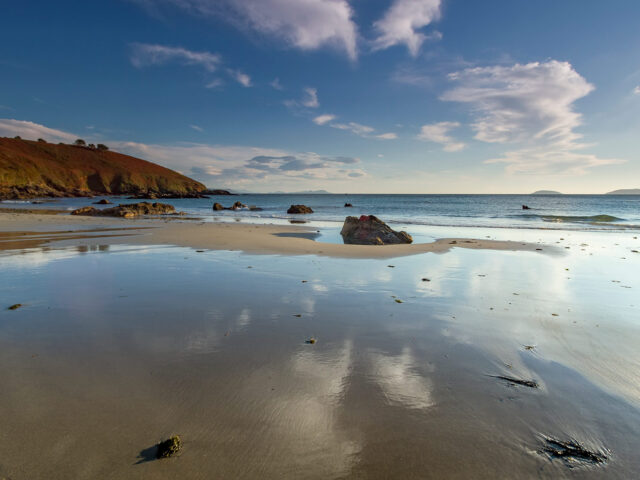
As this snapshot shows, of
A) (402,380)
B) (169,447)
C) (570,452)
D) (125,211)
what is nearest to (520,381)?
(570,452)

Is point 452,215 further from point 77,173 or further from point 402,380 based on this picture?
point 77,173

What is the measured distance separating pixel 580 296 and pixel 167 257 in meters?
9.09

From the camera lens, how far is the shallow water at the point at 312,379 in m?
1.95

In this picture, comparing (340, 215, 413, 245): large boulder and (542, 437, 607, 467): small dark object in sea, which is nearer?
(542, 437, 607, 467): small dark object in sea

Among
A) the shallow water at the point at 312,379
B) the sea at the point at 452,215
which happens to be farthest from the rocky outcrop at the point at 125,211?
the shallow water at the point at 312,379

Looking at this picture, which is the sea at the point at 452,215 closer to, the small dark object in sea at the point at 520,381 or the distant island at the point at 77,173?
the small dark object in sea at the point at 520,381

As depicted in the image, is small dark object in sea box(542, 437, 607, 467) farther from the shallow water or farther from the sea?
the sea

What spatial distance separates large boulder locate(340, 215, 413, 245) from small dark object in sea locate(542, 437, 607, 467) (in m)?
9.98

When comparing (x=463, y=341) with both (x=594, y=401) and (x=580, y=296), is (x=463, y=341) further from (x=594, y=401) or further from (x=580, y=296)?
(x=580, y=296)

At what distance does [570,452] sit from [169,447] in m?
2.57

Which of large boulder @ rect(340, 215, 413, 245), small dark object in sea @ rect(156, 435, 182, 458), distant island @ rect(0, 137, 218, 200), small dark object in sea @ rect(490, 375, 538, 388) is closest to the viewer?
small dark object in sea @ rect(156, 435, 182, 458)

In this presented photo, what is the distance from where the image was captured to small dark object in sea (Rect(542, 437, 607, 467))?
199 cm

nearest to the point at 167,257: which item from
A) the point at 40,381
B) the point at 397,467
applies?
the point at 40,381

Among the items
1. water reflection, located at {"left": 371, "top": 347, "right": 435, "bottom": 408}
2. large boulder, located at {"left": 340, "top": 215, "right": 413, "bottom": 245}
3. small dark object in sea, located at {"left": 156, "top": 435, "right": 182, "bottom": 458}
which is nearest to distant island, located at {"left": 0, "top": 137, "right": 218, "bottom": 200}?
large boulder, located at {"left": 340, "top": 215, "right": 413, "bottom": 245}
